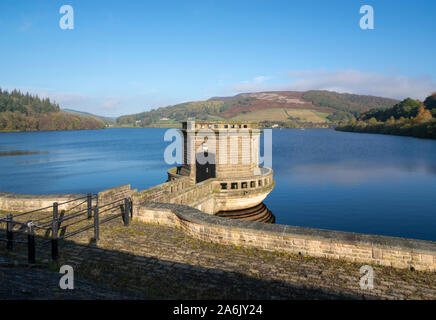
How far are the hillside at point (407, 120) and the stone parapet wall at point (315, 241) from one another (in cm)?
10553

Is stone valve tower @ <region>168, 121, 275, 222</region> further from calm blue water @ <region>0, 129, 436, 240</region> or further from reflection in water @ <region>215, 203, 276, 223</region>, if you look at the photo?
calm blue water @ <region>0, 129, 436, 240</region>

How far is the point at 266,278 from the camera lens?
7793 millimetres

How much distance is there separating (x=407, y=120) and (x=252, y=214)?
380 ft

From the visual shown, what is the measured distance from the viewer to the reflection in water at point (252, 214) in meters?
24.2

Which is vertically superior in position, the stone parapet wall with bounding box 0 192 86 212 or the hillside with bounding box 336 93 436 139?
the hillside with bounding box 336 93 436 139

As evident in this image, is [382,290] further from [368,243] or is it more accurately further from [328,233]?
[328,233]

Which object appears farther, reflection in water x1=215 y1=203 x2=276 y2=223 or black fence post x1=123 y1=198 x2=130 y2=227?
reflection in water x1=215 y1=203 x2=276 y2=223

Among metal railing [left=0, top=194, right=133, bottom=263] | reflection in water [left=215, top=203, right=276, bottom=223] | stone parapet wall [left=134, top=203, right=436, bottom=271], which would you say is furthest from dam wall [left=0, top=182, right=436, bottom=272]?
reflection in water [left=215, top=203, right=276, bottom=223]

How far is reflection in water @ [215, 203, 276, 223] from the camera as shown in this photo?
79.3ft

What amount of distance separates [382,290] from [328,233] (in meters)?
2.44

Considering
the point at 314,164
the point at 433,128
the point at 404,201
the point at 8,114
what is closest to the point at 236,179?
the point at 404,201

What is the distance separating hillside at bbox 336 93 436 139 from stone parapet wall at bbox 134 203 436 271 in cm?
10553

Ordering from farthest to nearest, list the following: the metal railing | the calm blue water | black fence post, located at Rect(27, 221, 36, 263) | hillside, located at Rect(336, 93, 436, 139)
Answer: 1. hillside, located at Rect(336, 93, 436, 139)
2. the calm blue water
3. the metal railing
4. black fence post, located at Rect(27, 221, 36, 263)
